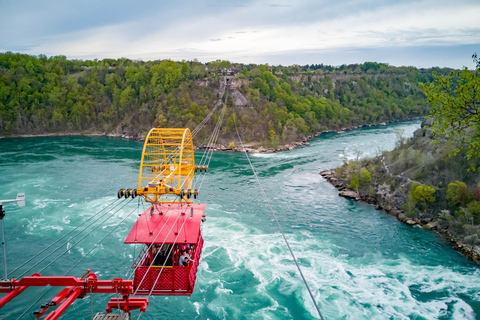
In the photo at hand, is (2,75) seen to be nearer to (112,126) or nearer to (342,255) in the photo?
(112,126)

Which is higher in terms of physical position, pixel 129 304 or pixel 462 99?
pixel 462 99


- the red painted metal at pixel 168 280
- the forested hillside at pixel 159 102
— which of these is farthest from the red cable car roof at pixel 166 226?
the forested hillside at pixel 159 102

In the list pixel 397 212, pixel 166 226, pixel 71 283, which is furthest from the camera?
pixel 397 212

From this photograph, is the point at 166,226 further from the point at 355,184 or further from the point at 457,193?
the point at 355,184

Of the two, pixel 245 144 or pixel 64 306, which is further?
pixel 245 144

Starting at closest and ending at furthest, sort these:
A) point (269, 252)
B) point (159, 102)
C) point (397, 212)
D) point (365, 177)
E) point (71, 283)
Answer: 1. point (71, 283)
2. point (269, 252)
3. point (397, 212)
4. point (365, 177)
5. point (159, 102)

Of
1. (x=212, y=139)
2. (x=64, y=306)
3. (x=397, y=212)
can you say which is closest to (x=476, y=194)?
(x=397, y=212)

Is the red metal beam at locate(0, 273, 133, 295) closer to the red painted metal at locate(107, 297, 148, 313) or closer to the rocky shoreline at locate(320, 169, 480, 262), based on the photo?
the red painted metal at locate(107, 297, 148, 313)

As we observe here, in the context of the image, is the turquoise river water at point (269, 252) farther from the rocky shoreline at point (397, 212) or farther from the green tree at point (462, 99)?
the green tree at point (462, 99)
